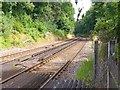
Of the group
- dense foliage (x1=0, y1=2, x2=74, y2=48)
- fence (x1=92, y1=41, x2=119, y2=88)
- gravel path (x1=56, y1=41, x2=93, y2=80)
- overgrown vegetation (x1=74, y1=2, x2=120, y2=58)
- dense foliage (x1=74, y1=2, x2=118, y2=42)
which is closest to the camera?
fence (x1=92, y1=41, x2=119, y2=88)

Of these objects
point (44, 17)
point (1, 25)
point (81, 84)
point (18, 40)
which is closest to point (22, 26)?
point (18, 40)

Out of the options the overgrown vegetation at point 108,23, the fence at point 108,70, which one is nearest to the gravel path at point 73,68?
the overgrown vegetation at point 108,23

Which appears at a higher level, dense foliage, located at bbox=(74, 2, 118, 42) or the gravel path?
dense foliage, located at bbox=(74, 2, 118, 42)

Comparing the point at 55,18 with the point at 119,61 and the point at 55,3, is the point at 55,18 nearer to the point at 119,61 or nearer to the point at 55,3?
the point at 55,3

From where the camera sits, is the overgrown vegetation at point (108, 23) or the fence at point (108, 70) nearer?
the fence at point (108, 70)

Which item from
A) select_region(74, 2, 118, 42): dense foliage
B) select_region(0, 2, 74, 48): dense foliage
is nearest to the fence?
select_region(74, 2, 118, 42): dense foliage

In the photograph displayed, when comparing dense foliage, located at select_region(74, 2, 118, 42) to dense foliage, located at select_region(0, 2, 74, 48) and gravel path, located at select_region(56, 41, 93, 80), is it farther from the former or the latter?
dense foliage, located at select_region(0, 2, 74, 48)

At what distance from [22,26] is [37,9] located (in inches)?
570

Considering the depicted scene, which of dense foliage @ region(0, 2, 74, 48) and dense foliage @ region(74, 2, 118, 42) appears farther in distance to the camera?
dense foliage @ region(0, 2, 74, 48)

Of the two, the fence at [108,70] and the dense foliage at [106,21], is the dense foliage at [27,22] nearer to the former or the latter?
the dense foliage at [106,21]

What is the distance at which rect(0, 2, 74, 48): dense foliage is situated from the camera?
37.8 m

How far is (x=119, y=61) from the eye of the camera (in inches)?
231

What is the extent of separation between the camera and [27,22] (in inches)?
2019

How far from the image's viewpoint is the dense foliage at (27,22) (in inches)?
1486
